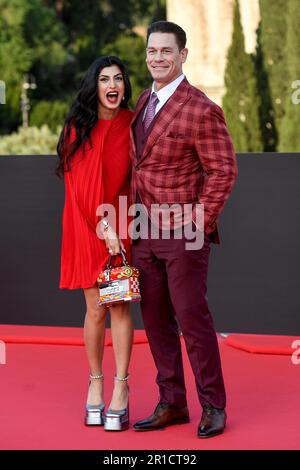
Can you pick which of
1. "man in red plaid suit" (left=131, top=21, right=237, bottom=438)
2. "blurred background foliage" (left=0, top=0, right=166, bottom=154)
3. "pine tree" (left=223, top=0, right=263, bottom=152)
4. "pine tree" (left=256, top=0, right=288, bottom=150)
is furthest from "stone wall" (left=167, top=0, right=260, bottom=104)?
"man in red plaid suit" (left=131, top=21, right=237, bottom=438)

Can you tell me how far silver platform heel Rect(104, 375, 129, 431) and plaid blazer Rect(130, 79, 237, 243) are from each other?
764mm

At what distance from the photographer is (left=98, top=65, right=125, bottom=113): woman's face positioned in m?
4.27

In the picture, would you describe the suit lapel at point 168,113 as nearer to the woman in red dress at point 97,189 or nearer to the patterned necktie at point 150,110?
the patterned necktie at point 150,110

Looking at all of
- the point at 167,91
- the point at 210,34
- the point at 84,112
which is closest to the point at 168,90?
the point at 167,91

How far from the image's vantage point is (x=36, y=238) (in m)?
6.52

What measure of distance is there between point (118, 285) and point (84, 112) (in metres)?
0.68

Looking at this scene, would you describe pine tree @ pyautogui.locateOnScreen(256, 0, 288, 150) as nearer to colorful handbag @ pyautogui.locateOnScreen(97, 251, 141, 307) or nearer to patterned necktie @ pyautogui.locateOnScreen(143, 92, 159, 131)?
patterned necktie @ pyautogui.locateOnScreen(143, 92, 159, 131)

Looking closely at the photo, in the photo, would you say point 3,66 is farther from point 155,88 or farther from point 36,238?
point 155,88

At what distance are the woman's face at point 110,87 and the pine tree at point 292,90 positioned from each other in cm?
1239

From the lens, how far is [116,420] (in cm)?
423

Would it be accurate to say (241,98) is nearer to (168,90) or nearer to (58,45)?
(58,45)

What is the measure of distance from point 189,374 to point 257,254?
1.17m

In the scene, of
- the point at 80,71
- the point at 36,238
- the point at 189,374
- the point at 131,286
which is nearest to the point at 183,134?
the point at 131,286

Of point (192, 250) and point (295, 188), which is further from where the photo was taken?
point (295, 188)
